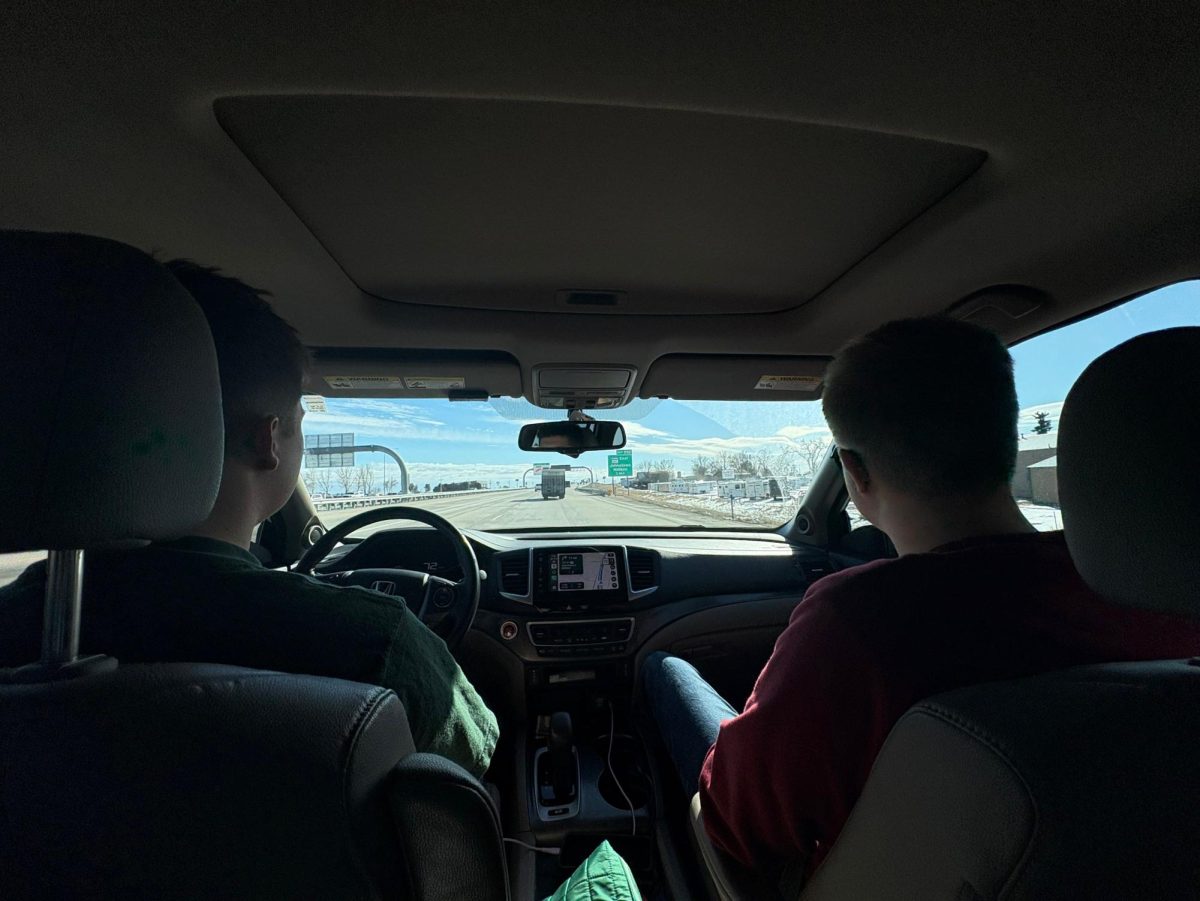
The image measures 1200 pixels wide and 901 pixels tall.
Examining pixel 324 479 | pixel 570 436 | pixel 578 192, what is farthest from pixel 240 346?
pixel 570 436

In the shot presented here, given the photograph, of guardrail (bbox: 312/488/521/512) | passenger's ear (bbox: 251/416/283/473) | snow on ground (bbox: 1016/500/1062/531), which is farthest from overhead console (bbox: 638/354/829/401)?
passenger's ear (bbox: 251/416/283/473)

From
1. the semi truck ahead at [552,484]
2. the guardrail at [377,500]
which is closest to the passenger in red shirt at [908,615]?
the guardrail at [377,500]

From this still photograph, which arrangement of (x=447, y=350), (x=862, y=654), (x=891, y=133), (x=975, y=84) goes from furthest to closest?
(x=447, y=350), (x=891, y=133), (x=975, y=84), (x=862, y=654)

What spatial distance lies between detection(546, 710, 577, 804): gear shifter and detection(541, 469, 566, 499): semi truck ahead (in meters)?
1.45

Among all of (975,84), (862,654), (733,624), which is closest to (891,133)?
(975,84)

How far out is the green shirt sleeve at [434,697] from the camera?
1011 millimetres

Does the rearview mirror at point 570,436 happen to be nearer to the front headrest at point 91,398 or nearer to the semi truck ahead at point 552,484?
the semi truck ahead at point 552,484

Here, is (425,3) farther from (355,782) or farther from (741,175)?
(355,782)

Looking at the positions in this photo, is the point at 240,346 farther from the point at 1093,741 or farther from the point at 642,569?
the point at 642,569

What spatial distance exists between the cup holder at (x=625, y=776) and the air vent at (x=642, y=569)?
0.92 meters

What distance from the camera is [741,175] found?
6.29 ft

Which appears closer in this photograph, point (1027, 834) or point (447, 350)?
point (1027, 834)

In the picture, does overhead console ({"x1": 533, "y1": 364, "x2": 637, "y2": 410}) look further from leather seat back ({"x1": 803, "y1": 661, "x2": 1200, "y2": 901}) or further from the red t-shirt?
leather seat back ({"x1": 803, "y1": 661, "x2": 1200, "y2": 901})

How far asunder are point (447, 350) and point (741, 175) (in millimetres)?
1905
